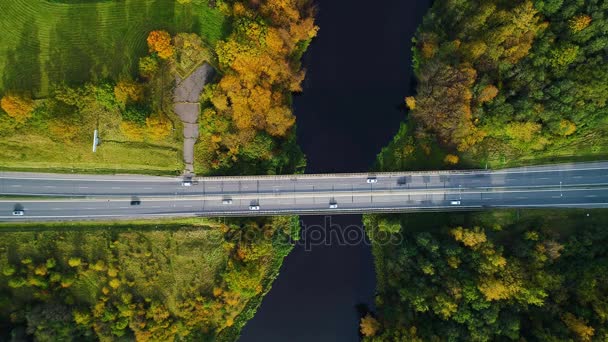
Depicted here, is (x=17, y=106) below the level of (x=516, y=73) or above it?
below

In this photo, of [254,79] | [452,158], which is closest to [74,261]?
[254,79]

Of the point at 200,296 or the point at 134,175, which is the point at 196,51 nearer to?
the point at 134,175

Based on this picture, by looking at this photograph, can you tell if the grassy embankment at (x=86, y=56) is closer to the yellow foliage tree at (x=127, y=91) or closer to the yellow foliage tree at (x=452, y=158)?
the yellow foliage tree at (x=127, y=91)

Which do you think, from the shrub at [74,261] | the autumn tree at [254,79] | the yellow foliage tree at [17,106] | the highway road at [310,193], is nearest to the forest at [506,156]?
the highway road at [310,193]

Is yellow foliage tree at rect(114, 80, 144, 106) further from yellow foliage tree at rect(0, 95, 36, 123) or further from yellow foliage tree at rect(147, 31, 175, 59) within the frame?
yellow foliage tree at rect(0, 95, 36, 123)

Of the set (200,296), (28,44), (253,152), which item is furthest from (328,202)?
(28,44)

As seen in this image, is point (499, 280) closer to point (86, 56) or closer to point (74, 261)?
point (74, 261)

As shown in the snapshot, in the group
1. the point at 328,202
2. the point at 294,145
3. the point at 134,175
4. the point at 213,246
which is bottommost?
the point at 213,246
